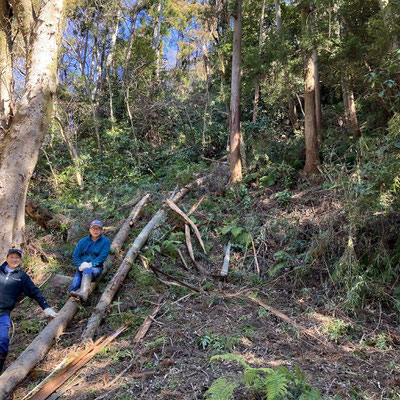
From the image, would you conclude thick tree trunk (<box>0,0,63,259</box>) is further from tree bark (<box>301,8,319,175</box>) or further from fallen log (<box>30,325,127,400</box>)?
tree bark (<box>301,8,319,175</box>)

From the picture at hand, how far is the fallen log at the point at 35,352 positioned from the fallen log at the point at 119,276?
38 cm

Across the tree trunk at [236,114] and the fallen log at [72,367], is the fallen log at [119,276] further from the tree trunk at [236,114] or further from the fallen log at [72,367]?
the tree trunk at [236,114]

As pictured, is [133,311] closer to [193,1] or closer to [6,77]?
[6,77]

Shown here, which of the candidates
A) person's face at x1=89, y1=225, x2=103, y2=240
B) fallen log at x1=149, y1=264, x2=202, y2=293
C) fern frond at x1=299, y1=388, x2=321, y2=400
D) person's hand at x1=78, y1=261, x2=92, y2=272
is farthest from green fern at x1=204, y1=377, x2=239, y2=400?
person's face at x1=89, y1=225, x2=103, y2=240

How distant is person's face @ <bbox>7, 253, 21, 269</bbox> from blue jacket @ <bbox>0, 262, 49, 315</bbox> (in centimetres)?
8

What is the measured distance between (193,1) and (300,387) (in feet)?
65.0

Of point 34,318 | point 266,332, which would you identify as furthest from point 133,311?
point 266,332

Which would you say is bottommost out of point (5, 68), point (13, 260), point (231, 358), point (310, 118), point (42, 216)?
point (231, 358)

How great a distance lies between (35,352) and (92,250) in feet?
6.58

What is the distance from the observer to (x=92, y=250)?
5.70 meters

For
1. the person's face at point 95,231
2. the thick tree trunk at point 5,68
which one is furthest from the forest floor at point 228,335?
the thick tree trunk at point 5,68

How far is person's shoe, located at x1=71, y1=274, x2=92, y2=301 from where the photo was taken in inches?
196

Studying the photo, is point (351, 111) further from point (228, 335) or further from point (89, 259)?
point (89, 259)

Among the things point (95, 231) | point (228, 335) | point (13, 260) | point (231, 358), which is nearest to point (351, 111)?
point (228, 335)
